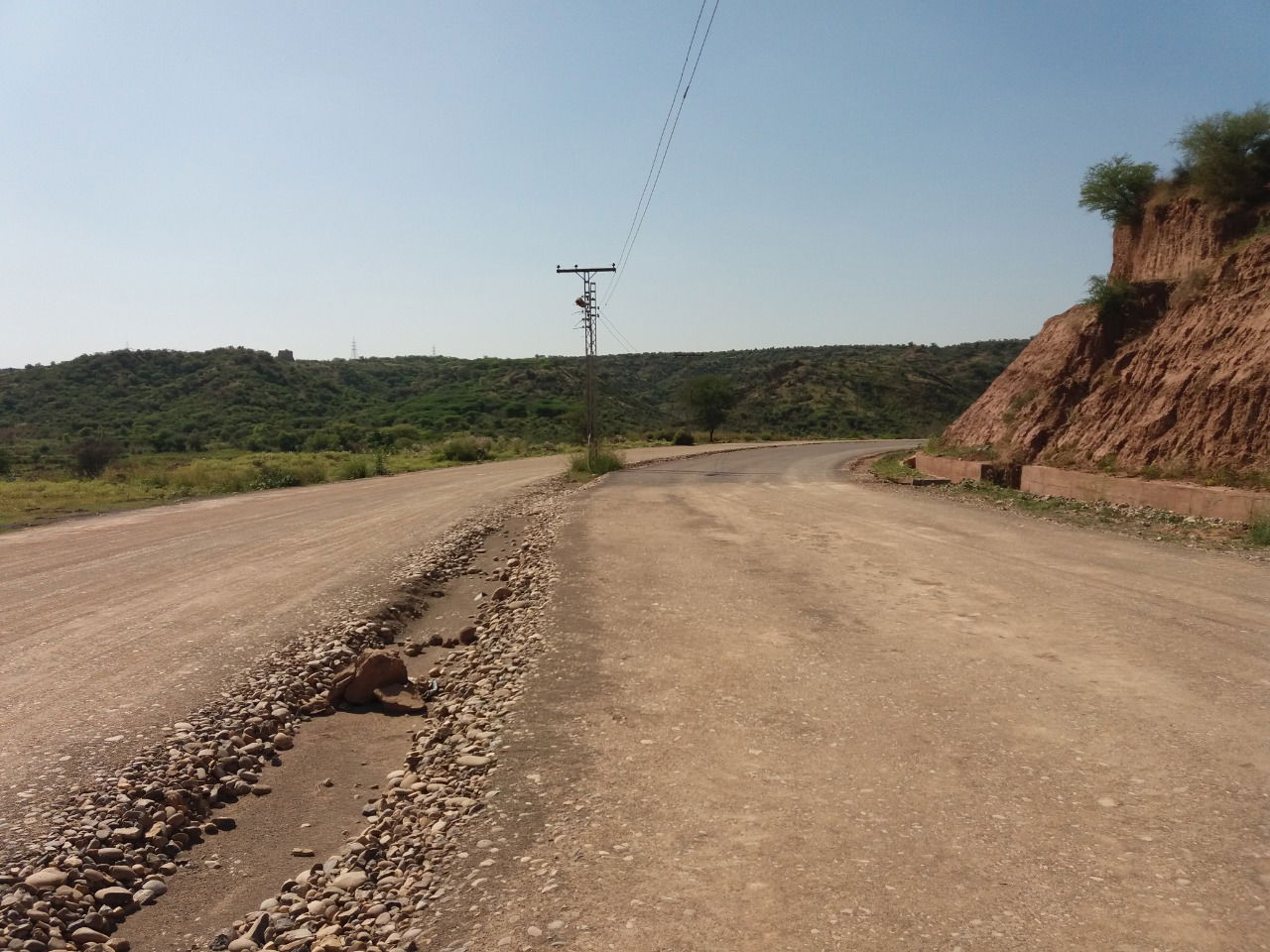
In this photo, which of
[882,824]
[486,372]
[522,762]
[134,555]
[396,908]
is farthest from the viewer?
[486,372]

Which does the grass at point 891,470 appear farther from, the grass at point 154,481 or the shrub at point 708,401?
the shrub at point 708,401

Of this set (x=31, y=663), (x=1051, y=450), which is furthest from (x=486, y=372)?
(x=31, y=663)

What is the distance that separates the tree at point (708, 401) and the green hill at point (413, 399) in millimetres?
3723

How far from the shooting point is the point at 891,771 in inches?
200

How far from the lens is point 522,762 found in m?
5.53

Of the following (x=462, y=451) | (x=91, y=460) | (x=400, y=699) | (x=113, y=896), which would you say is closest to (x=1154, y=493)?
(x=400, y=699)

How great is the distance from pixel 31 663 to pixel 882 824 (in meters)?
7.86

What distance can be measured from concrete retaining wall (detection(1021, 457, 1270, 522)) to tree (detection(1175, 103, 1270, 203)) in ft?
23.6

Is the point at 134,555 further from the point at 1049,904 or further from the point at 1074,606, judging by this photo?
the point at 1049,904

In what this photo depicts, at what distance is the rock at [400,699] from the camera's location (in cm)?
784

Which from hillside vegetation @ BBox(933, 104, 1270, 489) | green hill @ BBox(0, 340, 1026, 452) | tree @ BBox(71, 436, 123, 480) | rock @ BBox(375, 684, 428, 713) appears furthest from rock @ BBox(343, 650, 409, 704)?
green hill @ BBox(0, 340, 1026, 452)

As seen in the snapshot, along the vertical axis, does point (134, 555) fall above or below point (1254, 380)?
below

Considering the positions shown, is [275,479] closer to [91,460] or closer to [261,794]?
[91,460]

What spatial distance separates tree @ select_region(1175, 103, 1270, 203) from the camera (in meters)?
19.4
